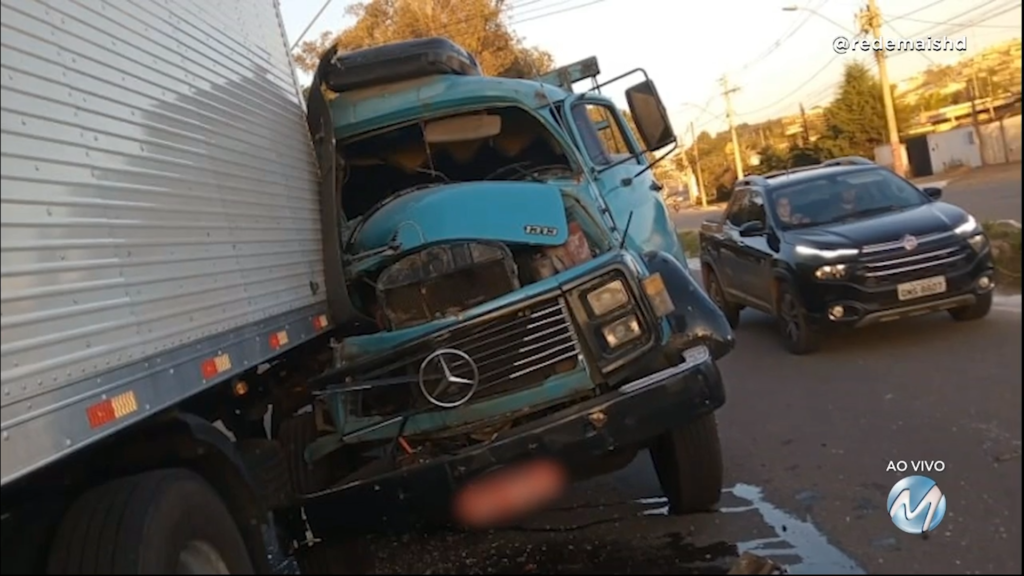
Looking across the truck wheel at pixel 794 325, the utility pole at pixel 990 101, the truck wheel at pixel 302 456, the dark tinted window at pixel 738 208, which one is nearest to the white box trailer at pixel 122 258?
the truck wheel at pixel 302 456

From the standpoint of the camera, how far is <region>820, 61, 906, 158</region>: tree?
8523 mm

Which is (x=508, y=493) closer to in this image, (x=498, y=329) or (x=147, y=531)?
(x=498, y=329)

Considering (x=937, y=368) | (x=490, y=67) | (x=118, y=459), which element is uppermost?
(x=490, y=67)

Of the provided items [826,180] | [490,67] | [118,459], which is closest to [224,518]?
[118,459]

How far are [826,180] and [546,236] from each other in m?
4.69

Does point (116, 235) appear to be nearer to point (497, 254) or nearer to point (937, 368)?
point (497, 254)

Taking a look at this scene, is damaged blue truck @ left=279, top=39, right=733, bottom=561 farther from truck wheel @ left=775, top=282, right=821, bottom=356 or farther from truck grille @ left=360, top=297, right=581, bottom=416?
truck wheel @ left=775, top=282, right=821, bottom=356

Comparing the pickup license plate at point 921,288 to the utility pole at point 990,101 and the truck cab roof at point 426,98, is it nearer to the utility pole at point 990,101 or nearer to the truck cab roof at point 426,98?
the utility pole at point 990,101

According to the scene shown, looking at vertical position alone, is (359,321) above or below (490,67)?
below

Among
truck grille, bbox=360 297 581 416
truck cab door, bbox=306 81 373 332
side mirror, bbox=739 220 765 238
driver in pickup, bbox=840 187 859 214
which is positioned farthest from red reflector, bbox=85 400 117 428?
side mirror, bbox=739 220 765 238

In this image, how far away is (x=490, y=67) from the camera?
2356cm

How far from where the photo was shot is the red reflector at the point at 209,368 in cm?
387

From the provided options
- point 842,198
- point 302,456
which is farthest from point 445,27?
point 302,456

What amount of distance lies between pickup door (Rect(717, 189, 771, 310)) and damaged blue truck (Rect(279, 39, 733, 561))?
3.40m
